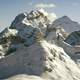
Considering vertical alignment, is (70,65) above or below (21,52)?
below

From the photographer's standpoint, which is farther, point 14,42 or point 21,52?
point 14,42

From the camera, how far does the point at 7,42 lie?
36062 mm

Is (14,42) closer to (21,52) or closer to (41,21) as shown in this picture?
(41,21)

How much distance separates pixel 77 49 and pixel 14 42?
1134 centimetres

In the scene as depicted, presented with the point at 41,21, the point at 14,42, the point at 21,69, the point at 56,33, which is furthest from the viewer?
the point at 41,21

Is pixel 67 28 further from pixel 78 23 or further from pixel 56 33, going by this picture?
pixel 56 33

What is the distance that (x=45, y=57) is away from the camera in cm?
1678

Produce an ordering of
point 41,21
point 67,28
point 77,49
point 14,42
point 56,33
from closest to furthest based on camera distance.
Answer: point 77,49
point 14,42
point 56,33
point 41,21
point 67,28

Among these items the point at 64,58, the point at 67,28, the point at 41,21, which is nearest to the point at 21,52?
the point at 64,58

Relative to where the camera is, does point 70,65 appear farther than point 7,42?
No

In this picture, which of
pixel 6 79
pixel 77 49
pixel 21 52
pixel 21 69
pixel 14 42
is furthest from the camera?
pixel 14 42

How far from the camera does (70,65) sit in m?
18.3

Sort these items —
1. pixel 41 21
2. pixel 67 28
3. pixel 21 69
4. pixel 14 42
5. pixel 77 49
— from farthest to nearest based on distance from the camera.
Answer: pixel 67 28, pixel 41 21, pixel 14 42, pixel 77 49, pixel 21 69

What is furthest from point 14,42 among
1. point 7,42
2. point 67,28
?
point 67,28
